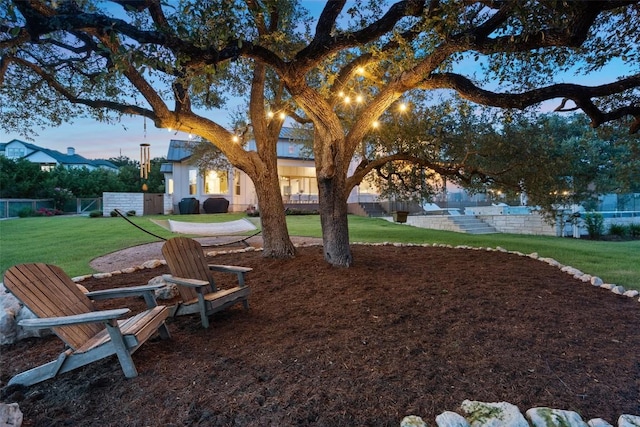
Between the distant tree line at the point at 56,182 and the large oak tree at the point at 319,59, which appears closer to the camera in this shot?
the large oak tree at the point at 319,59

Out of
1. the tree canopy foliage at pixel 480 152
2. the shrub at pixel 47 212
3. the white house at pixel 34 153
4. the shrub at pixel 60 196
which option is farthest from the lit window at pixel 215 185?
the white house at pixel 34 153

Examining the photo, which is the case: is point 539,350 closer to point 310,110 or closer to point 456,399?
point 456,399

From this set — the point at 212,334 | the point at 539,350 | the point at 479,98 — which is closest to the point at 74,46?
the point at 212,334

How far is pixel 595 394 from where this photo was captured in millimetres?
2281

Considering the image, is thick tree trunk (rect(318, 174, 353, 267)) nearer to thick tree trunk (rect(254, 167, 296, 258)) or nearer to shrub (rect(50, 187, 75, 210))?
thick tree trunk (rect(254, 167, 296, 258))

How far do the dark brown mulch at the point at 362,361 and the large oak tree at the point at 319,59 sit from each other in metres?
1.98

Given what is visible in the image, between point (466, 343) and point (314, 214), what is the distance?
639 inches

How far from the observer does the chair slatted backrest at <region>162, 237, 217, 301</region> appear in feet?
11.5

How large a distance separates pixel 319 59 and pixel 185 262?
2819 mm

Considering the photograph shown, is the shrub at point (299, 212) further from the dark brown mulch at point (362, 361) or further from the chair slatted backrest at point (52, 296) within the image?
the chair slatted backrest at point (52, 296)

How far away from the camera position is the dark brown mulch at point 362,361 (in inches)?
82.8

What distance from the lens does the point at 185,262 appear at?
3.75m

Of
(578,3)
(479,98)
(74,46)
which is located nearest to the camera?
(578,3)

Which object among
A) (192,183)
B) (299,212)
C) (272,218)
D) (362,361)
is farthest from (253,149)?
(362,361)
